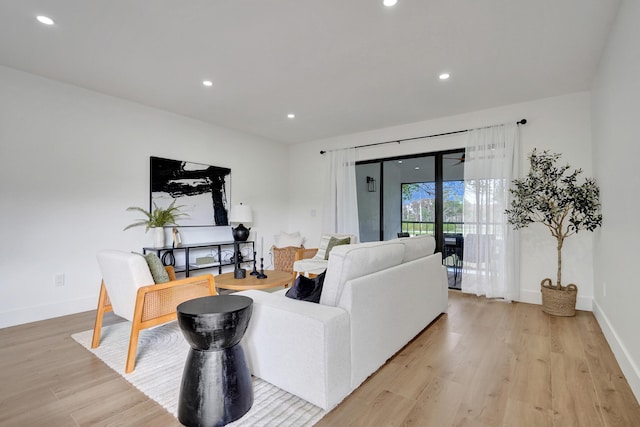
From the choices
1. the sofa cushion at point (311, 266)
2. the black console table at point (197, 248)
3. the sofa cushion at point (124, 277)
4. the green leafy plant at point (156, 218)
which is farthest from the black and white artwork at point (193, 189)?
the sofa cushion at point (124, 277)

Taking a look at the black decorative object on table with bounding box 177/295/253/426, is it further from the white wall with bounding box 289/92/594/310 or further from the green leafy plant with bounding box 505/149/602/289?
the white wall with bounding box 289/92/594/310

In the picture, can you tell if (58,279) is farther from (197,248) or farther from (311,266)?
(311,266)

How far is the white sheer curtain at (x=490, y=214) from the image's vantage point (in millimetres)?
3926

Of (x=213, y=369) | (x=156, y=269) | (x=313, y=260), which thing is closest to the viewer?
(x=213, y=369)

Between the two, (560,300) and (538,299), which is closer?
(560,300)

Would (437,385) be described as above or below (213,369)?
below

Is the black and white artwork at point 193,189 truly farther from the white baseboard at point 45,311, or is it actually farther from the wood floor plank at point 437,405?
the wood floor plank at point 437,405

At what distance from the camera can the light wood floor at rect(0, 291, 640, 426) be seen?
1667 millimetres

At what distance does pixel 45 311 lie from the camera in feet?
10.7

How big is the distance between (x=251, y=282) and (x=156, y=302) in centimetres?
109

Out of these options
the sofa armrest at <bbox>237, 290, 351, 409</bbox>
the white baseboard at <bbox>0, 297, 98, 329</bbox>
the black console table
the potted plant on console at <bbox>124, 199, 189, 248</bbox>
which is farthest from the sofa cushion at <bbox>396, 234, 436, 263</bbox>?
the white baseboard at <bbox>0, 297, 98, 329</bbox>

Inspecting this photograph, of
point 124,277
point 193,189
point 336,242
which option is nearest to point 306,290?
point 124,277

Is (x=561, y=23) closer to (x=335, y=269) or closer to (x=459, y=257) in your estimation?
(x=335, y=269)

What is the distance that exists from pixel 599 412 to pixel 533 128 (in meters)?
3.28
